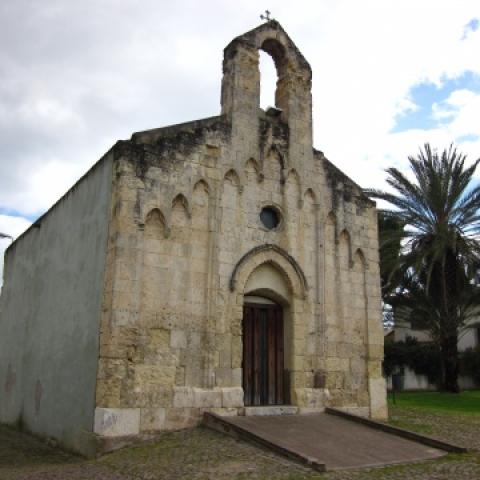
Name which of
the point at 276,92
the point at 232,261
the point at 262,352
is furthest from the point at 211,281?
the point at 276,92

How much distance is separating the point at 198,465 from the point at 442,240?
15945mm

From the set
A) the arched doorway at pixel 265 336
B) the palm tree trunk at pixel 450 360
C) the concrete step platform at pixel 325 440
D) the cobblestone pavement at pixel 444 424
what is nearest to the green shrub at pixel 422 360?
the palm tree trunk at pixel 450 360

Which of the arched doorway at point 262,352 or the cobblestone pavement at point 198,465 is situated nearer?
the cobblestone pavement at point 198,465

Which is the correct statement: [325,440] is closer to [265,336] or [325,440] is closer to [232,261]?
[265,336]

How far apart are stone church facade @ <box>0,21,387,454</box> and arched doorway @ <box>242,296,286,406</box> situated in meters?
0.03

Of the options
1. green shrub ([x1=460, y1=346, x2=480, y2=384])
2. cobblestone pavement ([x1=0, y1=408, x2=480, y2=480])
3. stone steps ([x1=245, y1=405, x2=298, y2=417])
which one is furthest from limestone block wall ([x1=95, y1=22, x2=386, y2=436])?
green shrub ([x1=460, y1=346, x2=480, y2=384])

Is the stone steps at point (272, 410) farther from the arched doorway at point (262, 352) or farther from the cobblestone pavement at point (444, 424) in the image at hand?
the cobblestone pavement at point (444, 424)

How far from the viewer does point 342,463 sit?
7977mm

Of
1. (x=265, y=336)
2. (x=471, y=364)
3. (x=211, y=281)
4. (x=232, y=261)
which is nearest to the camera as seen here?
(x=211, y=281)

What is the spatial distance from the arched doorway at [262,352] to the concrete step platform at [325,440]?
0.77 metres

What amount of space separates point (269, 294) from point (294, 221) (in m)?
1.68

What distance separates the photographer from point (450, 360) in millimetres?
22781

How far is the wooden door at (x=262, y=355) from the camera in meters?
11.4

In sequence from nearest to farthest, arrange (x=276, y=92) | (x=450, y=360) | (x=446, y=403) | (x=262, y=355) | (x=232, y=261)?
1. (x=232, y=261)
2. (x=262, y=355)
3. (x=276, y=92)
4. (x=446, y=403)
5. (x=450, y=360)
